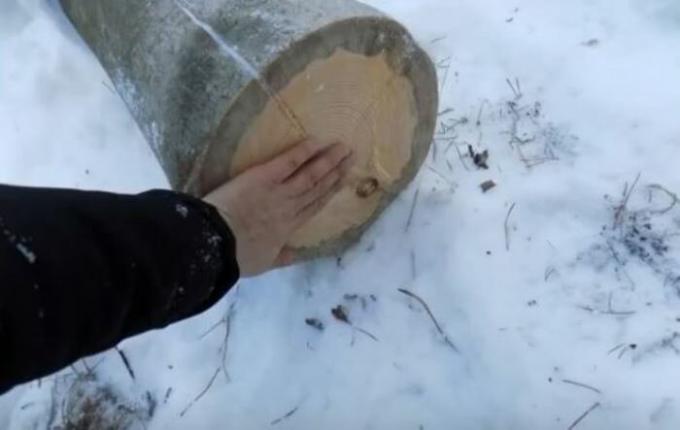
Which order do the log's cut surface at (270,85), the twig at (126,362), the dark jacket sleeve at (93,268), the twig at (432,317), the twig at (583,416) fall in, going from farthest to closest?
the twig at (126,362) → the twig at (432,317) → the twig at (583,416) → the log's cut surface at (270,85) → the dark jacket sleeve at (93,268)

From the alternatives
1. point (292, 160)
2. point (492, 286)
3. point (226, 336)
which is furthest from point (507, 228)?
point (226, 336)

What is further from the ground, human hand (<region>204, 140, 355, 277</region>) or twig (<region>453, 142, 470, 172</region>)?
human hand (<region>204, 140, 355, 277</region>)

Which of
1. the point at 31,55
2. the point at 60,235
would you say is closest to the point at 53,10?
the point at 31,55

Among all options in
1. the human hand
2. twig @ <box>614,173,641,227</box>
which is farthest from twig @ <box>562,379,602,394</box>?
the human hand

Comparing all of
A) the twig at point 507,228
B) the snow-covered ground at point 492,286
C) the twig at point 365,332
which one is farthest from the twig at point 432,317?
the twig at point 507,228

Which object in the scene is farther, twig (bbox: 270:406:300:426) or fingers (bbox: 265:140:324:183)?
twig (bbox: 270:406:300:426)

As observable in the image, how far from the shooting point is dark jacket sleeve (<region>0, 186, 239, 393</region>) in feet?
4.03

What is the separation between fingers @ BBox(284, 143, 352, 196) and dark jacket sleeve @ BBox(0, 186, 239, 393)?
216 mm

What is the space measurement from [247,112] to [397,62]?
31 centimetres

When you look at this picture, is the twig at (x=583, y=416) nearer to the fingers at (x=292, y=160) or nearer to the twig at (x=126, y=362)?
the fingers at (x=292, y=160)

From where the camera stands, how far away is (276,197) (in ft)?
5.49

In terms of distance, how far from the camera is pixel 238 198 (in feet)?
5.37

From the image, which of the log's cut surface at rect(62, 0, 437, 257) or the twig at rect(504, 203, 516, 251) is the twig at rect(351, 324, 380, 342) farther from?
the twig at rect(504, 203, 516, 251)

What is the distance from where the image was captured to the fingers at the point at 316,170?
1691 mm
